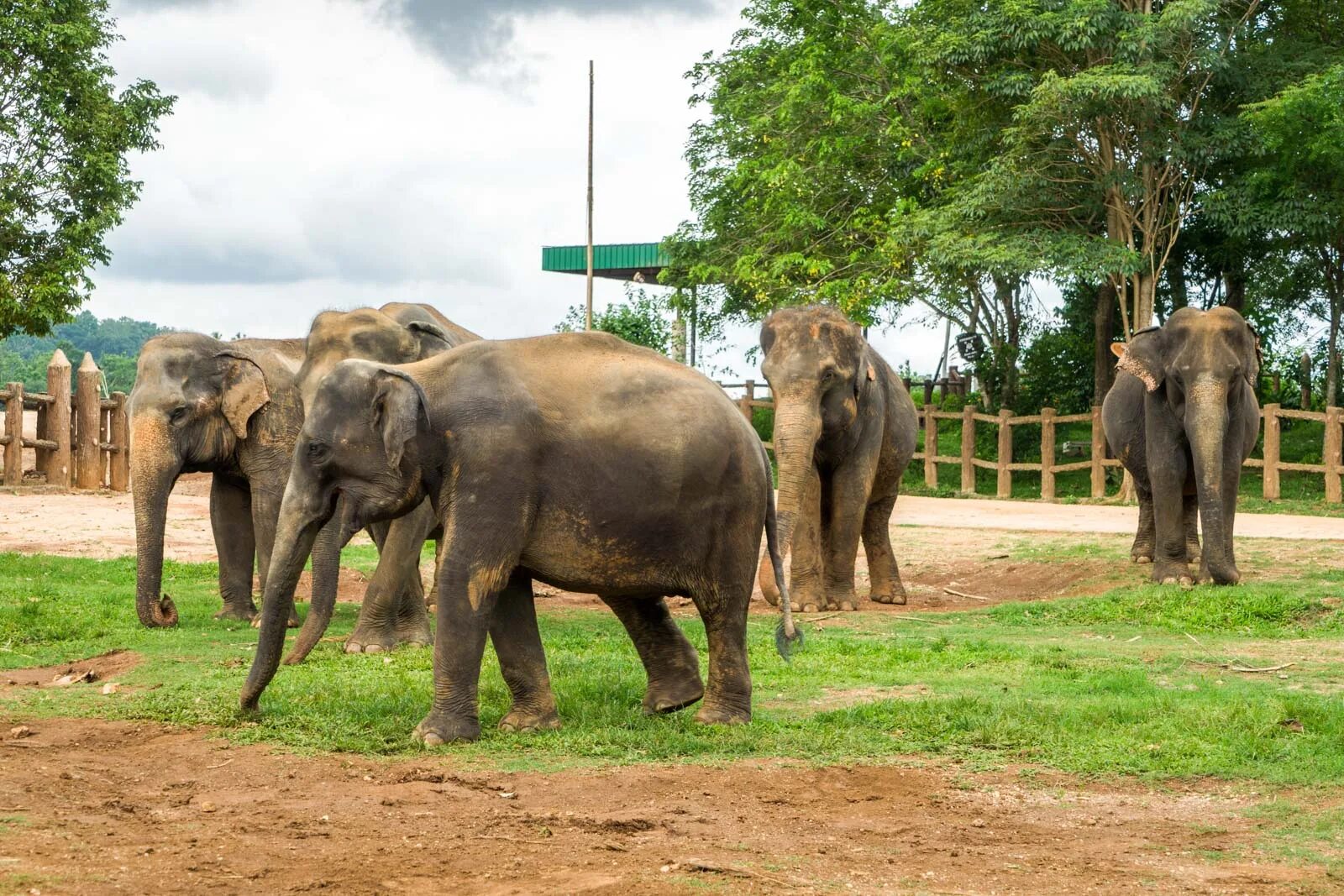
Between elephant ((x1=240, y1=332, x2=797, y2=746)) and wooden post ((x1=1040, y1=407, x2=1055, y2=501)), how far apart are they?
2190 cm

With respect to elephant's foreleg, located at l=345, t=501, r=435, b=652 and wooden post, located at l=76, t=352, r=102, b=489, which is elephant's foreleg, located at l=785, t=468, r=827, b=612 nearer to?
elephant's foreleg, located at l=345, t=501, r=435, b=652

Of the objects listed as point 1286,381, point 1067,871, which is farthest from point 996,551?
point 1286,381

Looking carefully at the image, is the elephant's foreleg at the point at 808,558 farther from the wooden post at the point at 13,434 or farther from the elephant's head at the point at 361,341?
the wooden post at the point at 13,434

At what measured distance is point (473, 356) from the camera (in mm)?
7316

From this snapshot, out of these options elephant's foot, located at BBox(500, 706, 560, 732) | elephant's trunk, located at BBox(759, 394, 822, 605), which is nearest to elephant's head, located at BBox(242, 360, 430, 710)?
elephant's foot, located at BBox(500, 706, 560, 732)

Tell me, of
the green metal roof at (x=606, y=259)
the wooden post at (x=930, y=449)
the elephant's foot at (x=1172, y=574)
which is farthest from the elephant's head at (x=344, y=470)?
the green metal roof at (x=606, y=259)

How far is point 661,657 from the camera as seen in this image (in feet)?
25.9

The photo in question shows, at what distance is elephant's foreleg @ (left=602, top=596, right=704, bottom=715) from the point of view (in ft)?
25.8

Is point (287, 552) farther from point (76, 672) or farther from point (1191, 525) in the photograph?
point (1191, 525)

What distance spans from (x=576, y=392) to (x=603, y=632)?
440 cm

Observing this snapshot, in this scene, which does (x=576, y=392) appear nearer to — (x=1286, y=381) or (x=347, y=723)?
(x=347, y=723)

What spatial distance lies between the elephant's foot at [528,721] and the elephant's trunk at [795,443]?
15.8 feet

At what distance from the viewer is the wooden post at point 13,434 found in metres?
23.9

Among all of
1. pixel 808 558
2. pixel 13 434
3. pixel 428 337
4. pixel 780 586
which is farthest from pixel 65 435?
pixel 780 586
